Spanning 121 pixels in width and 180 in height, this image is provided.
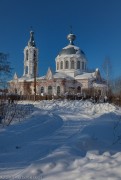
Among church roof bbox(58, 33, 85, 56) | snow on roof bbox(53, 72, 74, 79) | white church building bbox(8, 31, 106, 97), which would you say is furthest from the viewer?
church roof bbox(58, 33, 85, 56)

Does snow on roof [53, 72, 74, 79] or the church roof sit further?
the church roof

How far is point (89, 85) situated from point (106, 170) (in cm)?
5656

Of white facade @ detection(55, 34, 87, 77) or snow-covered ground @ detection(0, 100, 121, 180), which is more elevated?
white facade @ detection(55, 34, 87, 77)

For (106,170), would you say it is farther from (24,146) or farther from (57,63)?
(57,63)

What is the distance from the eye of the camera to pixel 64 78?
61469mm

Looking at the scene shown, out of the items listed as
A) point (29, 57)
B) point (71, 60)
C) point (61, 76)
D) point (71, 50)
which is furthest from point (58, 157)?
point (29, 57)

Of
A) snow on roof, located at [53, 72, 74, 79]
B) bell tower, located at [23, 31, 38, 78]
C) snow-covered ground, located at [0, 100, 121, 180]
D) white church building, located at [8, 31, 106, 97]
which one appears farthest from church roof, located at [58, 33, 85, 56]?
snow-covered ground, located at [0, 100, 121, 180]

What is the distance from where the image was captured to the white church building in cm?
6128

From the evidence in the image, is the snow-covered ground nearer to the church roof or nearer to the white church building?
the white church building

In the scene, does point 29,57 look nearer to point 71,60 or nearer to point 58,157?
point 71,60

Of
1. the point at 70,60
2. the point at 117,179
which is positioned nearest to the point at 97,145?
the point at 117,179

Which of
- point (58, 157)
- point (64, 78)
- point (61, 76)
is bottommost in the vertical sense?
point (58, 157)

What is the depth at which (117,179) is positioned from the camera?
14.2 feet

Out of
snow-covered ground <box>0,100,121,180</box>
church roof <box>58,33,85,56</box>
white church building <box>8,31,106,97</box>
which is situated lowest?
snow-covered ground <box>0,100,121,180</box>
